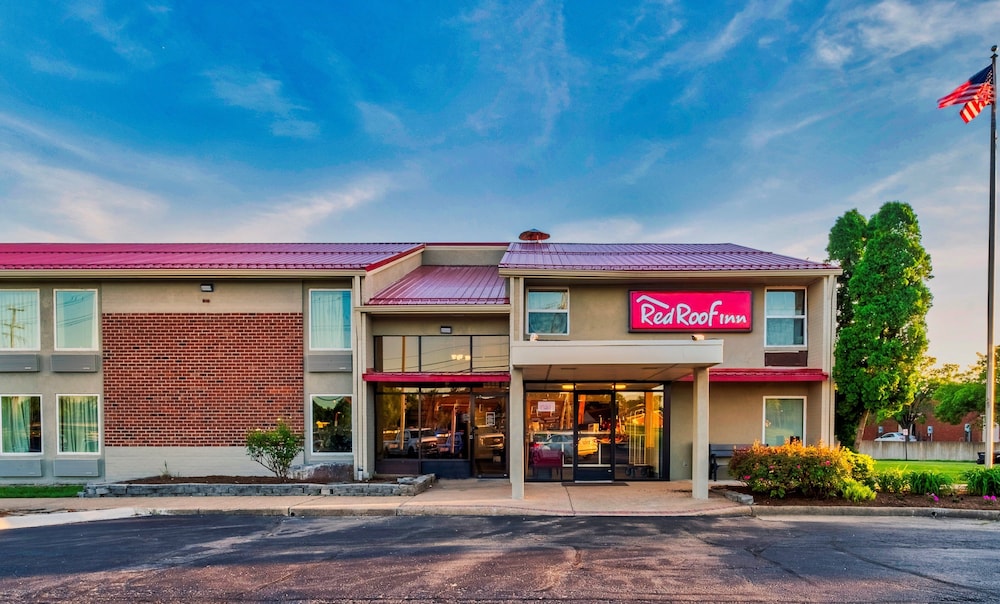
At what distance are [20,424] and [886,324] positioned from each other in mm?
23690

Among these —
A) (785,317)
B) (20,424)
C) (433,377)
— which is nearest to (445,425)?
(433,377)

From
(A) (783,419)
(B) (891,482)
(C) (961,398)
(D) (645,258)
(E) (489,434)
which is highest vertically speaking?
(D) (645,258)

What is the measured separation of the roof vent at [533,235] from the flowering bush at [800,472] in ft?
36.8

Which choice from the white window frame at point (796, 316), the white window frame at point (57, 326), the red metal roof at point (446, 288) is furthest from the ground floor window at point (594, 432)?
the white window frame at point (57, 326)

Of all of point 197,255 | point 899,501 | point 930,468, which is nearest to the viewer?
point 899,501

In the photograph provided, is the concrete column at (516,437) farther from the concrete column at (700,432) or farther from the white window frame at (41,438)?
the white window frame at (41,438)

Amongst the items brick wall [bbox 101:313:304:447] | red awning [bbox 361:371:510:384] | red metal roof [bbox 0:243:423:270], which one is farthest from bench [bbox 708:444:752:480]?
brick wall [bbox 101:313:304:447]

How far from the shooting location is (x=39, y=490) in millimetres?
11984

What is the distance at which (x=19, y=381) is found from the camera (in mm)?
13008

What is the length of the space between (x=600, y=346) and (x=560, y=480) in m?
4.81

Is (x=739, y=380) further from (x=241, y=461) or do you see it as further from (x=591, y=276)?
(x=241, y=461)

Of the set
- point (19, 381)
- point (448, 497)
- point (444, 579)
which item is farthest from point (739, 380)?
point (19, 381)

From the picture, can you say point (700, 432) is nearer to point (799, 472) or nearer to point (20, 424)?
point (799, 472)

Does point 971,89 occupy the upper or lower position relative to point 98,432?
upper
